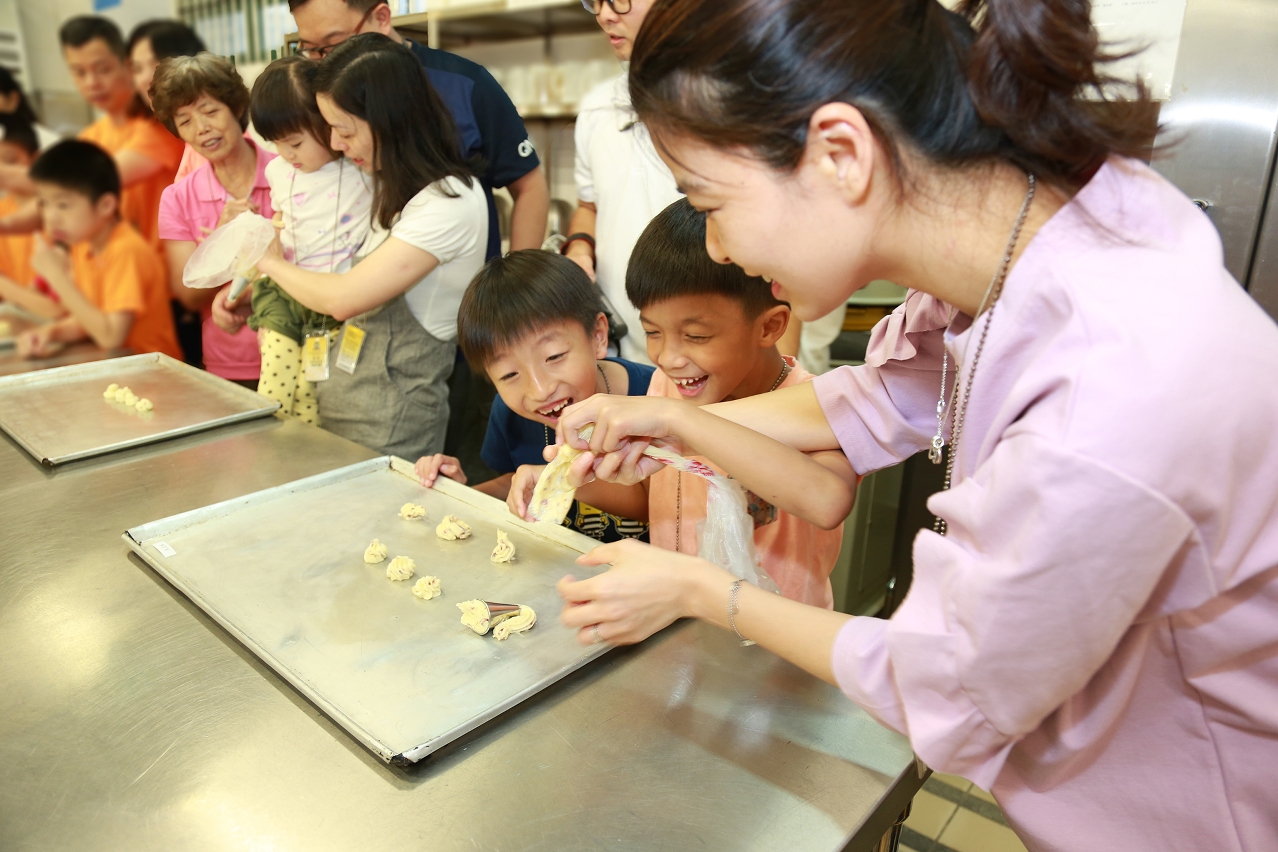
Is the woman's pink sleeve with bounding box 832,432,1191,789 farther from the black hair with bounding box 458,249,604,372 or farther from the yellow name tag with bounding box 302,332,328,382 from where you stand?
the yellow name tag with bounding box 302,332,328,382

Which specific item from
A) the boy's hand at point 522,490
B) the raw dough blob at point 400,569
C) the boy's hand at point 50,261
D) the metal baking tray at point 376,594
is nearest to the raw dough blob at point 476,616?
the metal baking tray at point 376,594

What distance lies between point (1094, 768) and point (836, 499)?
421 millimetres

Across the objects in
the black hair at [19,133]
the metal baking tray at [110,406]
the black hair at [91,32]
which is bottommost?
the metal baking tray at [110,406]

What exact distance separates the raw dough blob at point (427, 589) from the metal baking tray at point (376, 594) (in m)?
0.01

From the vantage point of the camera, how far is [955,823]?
1.83 meters

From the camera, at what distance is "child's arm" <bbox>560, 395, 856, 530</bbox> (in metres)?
1.00

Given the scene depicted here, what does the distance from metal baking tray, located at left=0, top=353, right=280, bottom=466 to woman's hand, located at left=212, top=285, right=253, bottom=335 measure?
0.13m

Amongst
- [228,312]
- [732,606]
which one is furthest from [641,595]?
[228,312]

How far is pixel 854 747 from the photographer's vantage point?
2.45 ft

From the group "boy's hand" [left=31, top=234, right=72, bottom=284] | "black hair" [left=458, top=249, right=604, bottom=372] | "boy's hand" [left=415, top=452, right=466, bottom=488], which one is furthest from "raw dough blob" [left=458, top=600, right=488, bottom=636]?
"boy's hand" [left=31, top=234, right=72, bottom=284]

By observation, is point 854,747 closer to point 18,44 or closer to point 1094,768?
point 1094,768

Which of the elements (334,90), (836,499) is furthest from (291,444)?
(836,499)

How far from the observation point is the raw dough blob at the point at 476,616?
896mm

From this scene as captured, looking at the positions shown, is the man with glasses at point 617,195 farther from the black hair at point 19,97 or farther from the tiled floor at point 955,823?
the tiled floor at point 955,823
